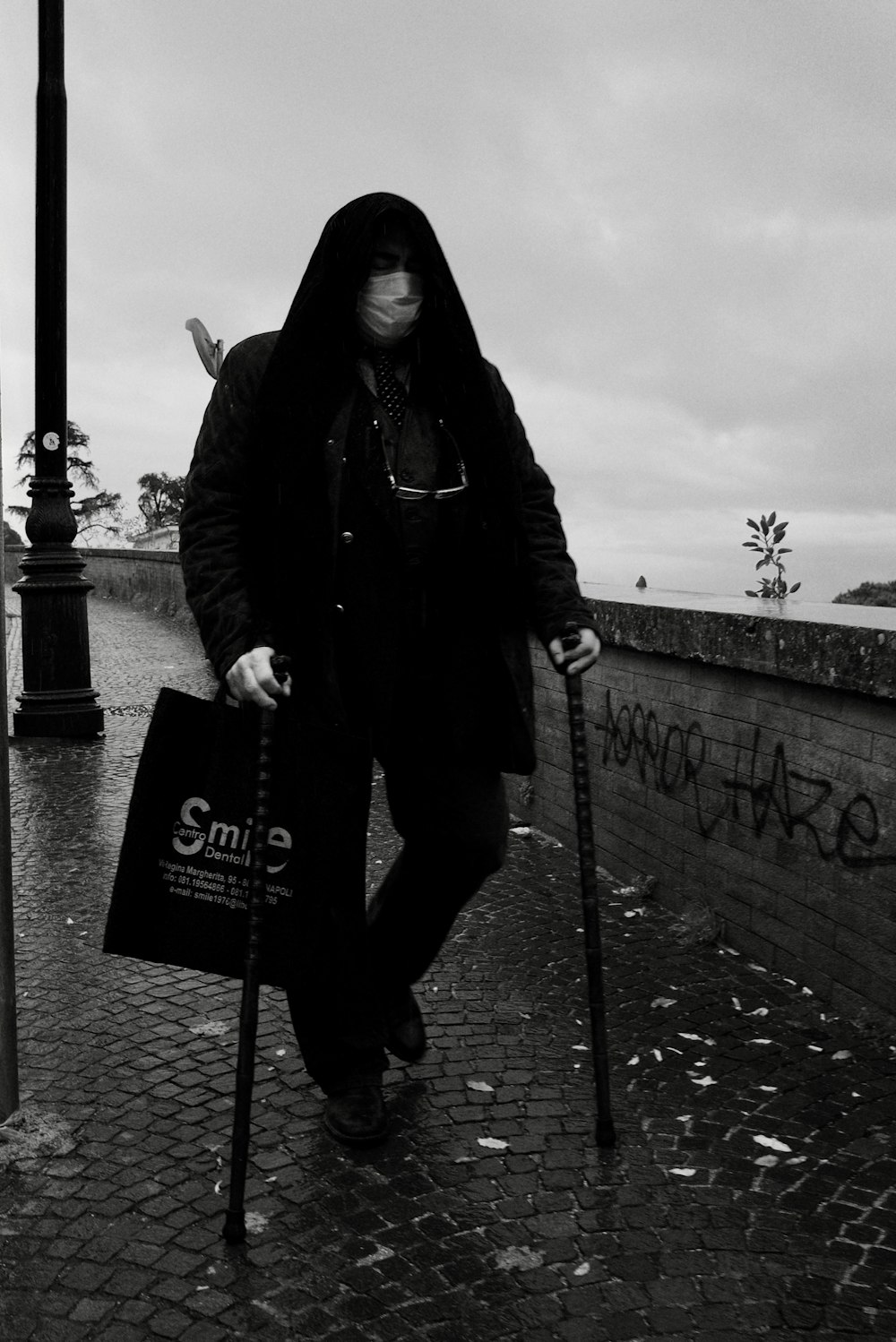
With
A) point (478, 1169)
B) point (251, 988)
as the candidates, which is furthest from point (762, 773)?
point (251, 988)

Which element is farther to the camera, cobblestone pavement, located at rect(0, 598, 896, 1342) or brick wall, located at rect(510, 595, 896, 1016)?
brick wall, located at rect(510, 595, 896, 1016)

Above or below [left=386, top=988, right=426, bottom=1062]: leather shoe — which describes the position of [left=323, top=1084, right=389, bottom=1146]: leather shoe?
below

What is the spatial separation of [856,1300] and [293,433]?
2.13 meters

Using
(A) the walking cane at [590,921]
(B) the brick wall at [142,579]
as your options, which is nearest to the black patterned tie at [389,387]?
Result: (A) the walking cane at [590,921]

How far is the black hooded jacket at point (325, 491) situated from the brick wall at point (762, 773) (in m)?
1.21

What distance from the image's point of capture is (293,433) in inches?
118

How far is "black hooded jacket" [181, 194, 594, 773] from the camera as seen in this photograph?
3020 mm

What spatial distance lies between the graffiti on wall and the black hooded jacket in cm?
131

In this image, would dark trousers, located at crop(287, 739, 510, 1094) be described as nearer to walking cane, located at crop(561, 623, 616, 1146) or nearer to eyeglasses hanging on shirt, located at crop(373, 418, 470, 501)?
walking cane, located at crop(561, 623, 616, 1146)

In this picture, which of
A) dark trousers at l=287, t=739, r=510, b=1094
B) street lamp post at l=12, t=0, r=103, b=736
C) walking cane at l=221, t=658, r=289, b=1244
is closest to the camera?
walking cane at l=221, t=658, r=289, b=1244

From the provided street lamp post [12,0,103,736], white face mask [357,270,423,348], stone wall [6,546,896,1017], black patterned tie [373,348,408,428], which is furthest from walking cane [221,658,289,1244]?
street lamp post [12,0,103,736]

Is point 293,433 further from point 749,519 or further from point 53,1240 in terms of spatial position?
point 749,519

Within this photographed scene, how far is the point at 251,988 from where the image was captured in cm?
279

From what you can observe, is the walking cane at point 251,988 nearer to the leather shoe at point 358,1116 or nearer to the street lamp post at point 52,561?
the leather shoe at point 358,1116
